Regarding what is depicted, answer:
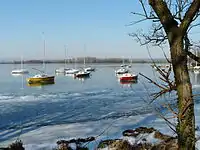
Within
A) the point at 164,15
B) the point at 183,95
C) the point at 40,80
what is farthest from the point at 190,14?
the point at 40,80

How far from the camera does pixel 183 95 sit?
2.35 m

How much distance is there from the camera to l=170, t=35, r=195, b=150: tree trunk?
232 centimetres

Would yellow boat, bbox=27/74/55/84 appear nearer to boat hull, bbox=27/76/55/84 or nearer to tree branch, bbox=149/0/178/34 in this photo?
boat hull, bbox=27/76/55/84

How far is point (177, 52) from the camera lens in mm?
2350

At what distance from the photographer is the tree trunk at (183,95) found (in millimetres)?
2324

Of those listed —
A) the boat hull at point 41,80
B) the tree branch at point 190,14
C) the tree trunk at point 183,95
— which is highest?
the tree branch at point 190,14

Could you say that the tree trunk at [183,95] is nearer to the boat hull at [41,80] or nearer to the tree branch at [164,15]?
the tree branch at [164,15]

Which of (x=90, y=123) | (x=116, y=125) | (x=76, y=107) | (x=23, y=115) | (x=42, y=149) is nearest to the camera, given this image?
(x=42, y=149)

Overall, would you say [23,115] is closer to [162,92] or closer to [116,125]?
[116,125]

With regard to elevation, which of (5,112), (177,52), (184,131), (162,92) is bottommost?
(5,112)

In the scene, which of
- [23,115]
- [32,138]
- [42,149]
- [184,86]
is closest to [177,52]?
[184,86]

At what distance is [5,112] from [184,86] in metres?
16.5

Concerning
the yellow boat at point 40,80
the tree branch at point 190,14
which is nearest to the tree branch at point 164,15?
the tree branch at point 190,14

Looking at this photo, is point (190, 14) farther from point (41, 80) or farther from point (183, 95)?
point (41, 80)
